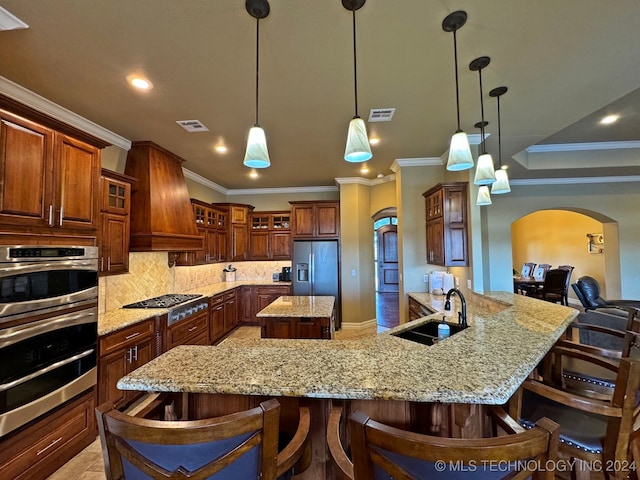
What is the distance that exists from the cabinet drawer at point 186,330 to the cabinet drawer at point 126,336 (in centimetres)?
37

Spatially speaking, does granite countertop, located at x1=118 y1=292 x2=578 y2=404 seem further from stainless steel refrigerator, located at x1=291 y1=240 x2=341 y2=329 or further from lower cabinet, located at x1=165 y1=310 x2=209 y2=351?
stainless steel refrigerator, located at x1=291 y1=240 x2=341 y2=329

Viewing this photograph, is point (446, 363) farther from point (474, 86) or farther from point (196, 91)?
point (196, 91)

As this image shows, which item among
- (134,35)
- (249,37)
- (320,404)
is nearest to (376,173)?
(249,37)

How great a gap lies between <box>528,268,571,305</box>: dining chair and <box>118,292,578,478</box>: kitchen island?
5.92m

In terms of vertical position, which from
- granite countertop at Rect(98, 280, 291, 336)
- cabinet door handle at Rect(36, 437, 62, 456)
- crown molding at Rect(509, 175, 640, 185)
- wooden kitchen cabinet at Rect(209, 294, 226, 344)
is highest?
crown molding at Rect(509, 175, 640, 185)

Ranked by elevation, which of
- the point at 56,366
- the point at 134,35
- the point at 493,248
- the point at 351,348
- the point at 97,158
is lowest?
the point at 56,366

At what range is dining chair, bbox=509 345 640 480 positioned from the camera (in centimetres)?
118

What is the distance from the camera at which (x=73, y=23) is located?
1.78m

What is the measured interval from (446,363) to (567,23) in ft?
7.64

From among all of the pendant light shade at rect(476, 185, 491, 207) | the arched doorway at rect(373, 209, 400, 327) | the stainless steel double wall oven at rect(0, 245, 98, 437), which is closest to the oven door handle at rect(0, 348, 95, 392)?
the stainless steel double wall oven at rect(0, 245, 98, 437)

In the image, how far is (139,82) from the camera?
94.5 inches

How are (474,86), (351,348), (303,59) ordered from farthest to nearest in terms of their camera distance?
(474,86), (303,59), (351,348)

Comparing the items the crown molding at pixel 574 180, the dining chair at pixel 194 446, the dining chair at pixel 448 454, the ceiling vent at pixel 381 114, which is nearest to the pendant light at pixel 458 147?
the ceiling vent at pixel 381 114

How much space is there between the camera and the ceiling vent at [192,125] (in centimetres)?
315
